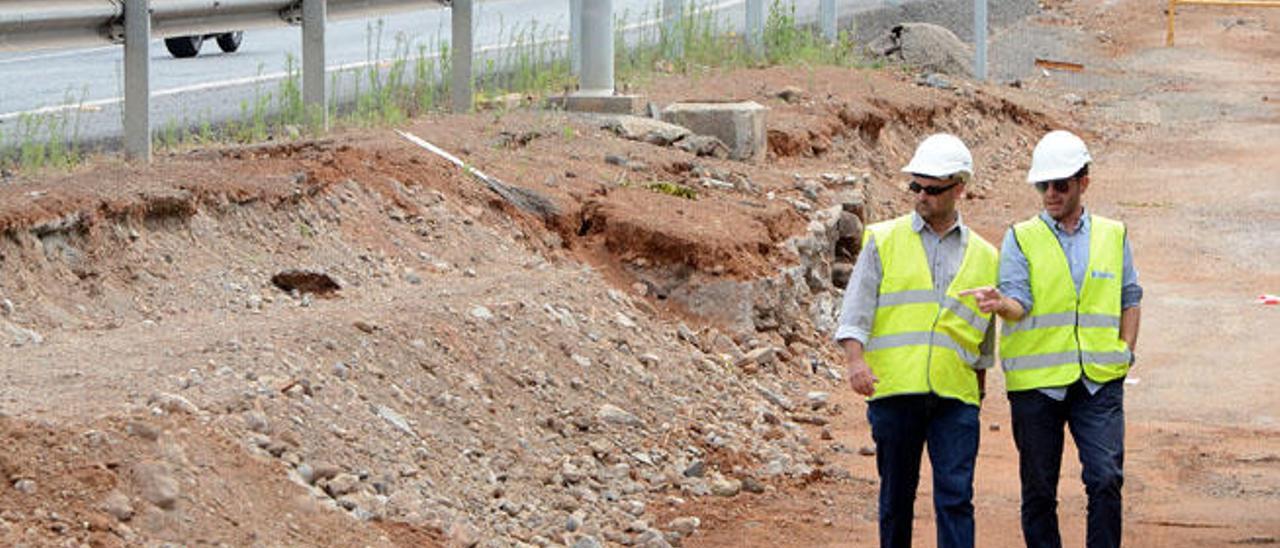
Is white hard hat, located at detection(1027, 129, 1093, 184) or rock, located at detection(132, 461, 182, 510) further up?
white hard hat, located at detection(1027, 129, 1093, 184)

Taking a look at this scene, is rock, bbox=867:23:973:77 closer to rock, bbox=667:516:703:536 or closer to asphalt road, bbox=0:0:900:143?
asphalt road, bbox=0:0:900:143

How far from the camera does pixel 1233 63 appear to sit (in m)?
29.0

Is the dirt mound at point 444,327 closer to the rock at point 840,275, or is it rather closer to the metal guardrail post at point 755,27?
the rock at point 840,275

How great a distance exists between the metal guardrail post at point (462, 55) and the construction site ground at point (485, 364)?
28 cm

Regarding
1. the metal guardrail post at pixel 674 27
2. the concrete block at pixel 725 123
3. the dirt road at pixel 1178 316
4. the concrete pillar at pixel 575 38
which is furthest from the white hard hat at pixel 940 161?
the metal guardrail post at pixel 674 27

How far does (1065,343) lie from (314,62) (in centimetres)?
619

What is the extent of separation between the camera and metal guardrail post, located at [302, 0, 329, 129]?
12930 mm

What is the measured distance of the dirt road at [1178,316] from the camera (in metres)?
9.59

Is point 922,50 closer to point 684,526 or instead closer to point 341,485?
point 684,526

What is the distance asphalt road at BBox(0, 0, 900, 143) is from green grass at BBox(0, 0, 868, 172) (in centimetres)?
16

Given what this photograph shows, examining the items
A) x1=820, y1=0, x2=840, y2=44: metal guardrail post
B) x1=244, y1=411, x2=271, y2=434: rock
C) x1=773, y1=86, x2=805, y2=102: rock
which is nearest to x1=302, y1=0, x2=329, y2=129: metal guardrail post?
x1=244, y1=411, x2=271, y2=434: rock

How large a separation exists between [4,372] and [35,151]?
3.75 meters

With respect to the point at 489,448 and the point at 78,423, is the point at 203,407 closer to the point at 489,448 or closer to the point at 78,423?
the point at 78,423

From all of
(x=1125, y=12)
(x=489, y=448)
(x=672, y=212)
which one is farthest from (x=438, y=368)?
(x=1125, y=12)
